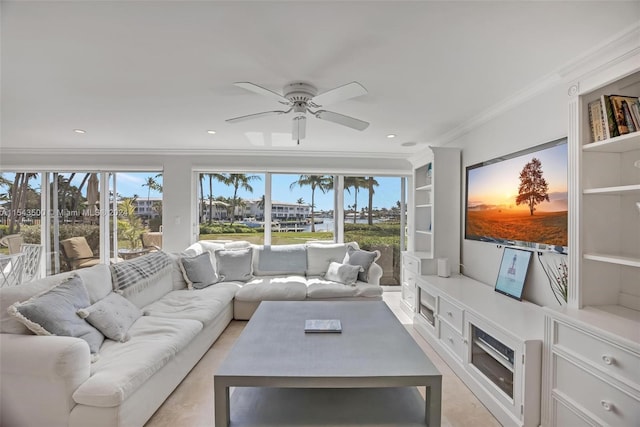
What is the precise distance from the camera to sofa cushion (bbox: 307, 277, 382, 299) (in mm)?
3744

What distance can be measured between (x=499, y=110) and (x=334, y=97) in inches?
67.9

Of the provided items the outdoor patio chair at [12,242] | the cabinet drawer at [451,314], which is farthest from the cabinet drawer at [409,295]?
the outdoor patio chair at [12,242]

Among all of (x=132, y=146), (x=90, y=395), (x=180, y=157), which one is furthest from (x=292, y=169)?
(x=90, y=395)

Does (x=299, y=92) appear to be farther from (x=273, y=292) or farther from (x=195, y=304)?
(x=273, y=292)

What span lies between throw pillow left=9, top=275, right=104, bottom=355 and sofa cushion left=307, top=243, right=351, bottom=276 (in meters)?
2.75

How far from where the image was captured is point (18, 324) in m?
1.81

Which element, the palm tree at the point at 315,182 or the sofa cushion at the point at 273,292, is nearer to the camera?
the sofa cushion at the point at 273,292

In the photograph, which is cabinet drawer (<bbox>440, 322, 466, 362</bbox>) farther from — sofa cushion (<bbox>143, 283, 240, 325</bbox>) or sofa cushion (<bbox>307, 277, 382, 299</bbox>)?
sofa cushion (<bbox>143, 283, 240, 325</bbox>)

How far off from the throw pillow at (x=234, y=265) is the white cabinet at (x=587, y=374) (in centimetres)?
337

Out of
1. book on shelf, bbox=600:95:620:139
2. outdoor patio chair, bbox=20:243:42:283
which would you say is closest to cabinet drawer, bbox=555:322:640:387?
book on shelf, bbox=600:95:620:139

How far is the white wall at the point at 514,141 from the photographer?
2.29 m

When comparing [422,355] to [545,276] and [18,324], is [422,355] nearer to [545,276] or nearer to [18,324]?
[545,276]

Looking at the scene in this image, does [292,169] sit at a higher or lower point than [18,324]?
higher

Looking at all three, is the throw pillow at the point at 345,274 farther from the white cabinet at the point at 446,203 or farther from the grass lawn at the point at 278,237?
the grass lawn at the point at 278,237
